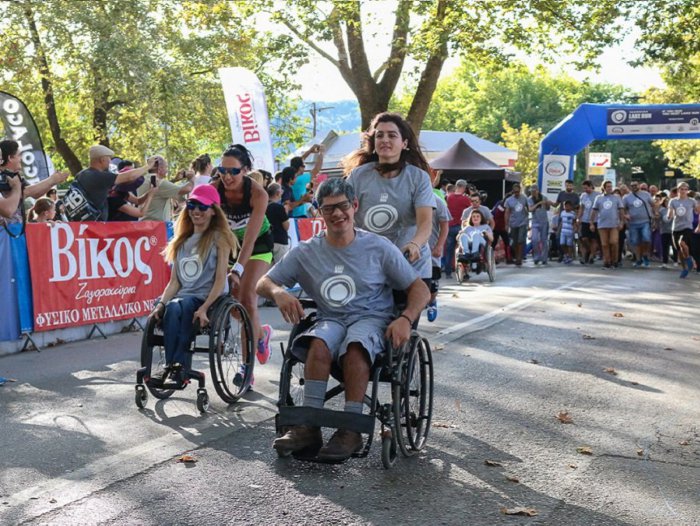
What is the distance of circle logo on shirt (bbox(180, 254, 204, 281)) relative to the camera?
21.9 ft

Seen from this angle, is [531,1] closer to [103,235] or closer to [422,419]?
[103,235]

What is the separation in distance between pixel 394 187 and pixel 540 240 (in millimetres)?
18537

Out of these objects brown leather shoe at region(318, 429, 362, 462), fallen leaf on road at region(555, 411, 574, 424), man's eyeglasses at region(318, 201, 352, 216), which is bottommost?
fallen leaf on road at region(555, 411, 574, 424)

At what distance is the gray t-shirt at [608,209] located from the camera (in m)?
22.7

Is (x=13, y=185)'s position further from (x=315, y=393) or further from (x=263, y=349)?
(x=315, y=393)

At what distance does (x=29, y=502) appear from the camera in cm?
455

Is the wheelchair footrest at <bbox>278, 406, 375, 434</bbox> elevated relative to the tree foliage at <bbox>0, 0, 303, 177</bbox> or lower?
lower

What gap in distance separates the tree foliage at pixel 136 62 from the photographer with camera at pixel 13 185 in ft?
49.3

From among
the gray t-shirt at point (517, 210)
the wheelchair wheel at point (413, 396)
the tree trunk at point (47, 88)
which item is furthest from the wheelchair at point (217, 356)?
the tree trunk at point (47, 88)

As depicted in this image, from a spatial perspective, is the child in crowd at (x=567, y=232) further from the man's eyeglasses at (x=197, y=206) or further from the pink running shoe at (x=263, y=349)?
the man's eyeglasses at (x=197, y=206)

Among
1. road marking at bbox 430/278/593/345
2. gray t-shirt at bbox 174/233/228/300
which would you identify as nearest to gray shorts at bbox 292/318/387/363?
gray t-shirt at bbox 174/233/228/300

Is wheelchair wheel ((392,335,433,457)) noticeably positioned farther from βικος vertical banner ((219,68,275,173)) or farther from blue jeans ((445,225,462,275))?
blue jeans ((445,225,462,275))

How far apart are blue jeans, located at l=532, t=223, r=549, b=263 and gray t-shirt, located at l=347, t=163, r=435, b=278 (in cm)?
1832

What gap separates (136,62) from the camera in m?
23.8
